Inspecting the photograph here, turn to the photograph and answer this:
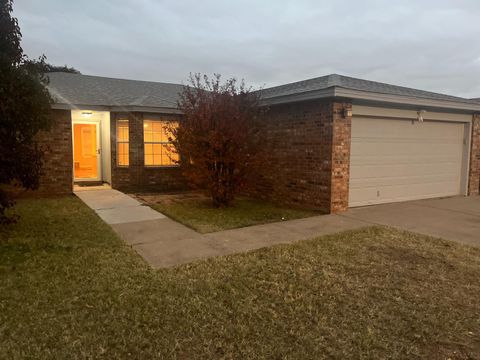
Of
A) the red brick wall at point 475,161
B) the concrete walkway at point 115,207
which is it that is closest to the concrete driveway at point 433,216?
the red brick wall at point 475,161

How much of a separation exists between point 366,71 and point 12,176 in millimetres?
33941

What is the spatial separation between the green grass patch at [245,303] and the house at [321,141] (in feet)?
10.2

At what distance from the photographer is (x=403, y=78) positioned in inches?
1264

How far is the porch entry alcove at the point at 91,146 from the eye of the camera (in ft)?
40.4

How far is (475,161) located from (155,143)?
31.6 ft

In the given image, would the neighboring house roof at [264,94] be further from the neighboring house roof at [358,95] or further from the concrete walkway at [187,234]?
the concrete walkway at [187,234]

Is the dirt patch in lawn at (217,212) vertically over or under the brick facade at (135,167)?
under

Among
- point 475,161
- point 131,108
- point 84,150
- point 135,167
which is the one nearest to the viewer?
point 475,161

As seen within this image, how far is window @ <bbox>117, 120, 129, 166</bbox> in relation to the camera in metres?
11.6

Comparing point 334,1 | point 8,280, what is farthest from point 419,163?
point 8,280

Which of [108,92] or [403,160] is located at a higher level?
[108,92]

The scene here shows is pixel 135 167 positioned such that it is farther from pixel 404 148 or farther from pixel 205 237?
pixel 404 148

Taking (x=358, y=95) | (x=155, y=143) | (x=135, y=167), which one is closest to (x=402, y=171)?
(x=358, y=95)

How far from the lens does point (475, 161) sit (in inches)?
436
